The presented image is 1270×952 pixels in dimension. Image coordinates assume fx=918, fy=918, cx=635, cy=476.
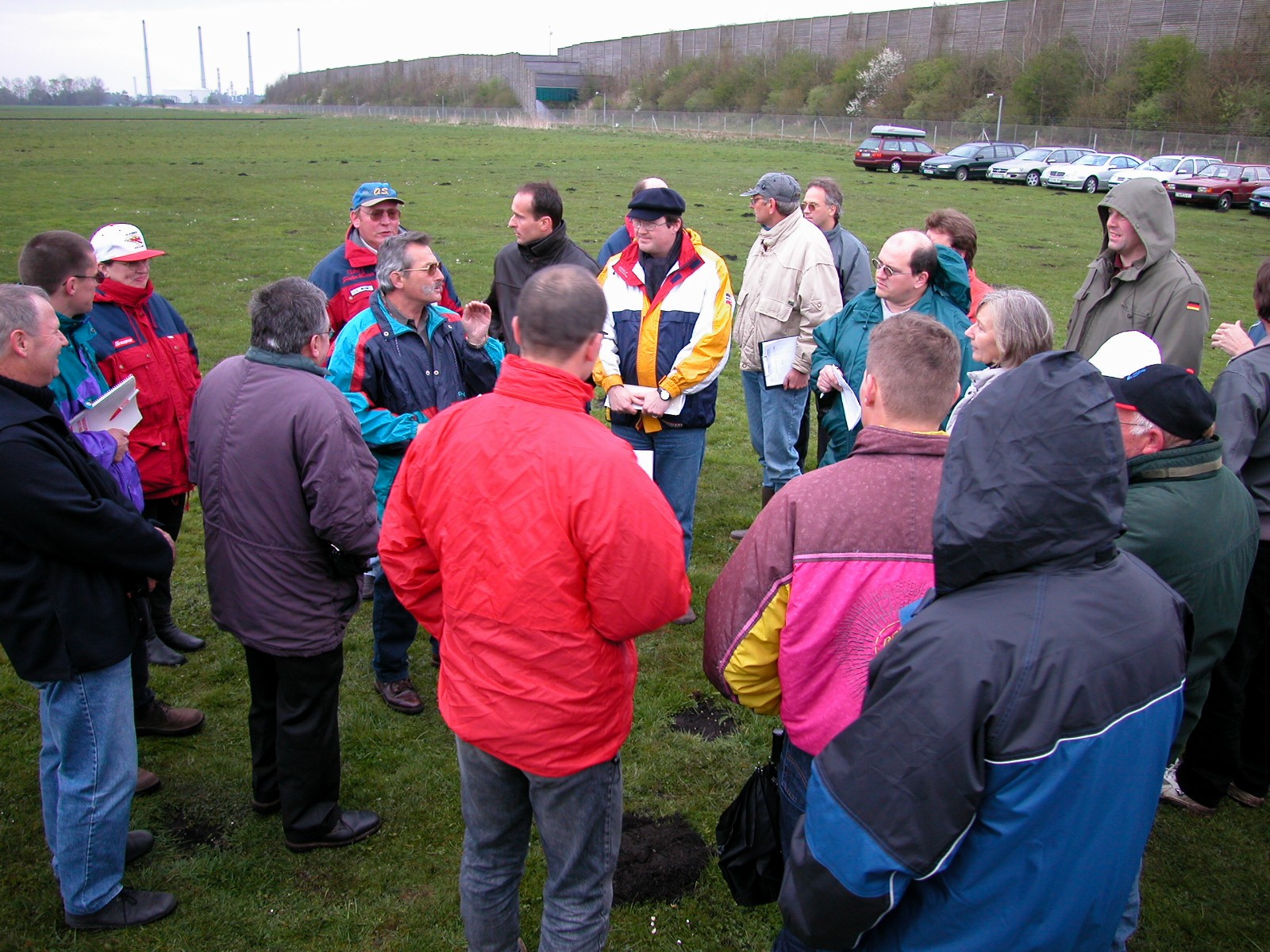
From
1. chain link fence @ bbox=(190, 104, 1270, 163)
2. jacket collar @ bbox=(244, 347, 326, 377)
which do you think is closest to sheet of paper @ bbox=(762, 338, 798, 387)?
jacket collar @ bbox=(244, 347, 326, 377)

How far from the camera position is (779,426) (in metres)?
6.05

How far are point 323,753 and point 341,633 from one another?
487 millimetres

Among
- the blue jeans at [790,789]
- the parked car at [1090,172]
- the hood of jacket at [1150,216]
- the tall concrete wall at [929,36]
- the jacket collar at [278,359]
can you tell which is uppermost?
the tall concrete wall at [929,36]

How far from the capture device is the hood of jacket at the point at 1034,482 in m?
1.72

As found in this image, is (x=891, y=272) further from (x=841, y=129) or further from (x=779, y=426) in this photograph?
(x=841, y=129)

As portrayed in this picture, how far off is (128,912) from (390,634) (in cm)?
161

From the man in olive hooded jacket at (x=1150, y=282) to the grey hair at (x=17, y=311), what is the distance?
14.8 feet

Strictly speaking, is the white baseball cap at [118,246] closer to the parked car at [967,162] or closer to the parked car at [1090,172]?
the parked car at [1090,172]

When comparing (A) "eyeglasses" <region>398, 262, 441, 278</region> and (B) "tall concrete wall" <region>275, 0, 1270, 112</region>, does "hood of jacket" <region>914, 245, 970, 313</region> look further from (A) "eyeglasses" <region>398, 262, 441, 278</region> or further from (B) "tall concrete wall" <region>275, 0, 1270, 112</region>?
(B) "tall concrete wall" <region>275, 0, 1270, 112</region>

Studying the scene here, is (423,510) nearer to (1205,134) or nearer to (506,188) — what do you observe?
(506,188)

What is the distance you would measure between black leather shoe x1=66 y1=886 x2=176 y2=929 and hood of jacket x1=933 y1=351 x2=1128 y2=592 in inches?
120

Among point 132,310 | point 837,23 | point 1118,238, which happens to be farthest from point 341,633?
point 837,23

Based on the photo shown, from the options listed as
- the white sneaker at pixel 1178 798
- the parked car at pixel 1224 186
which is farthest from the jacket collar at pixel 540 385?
the parked car at pixel 1224 186

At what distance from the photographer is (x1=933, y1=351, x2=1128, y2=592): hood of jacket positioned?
5.63 feet
